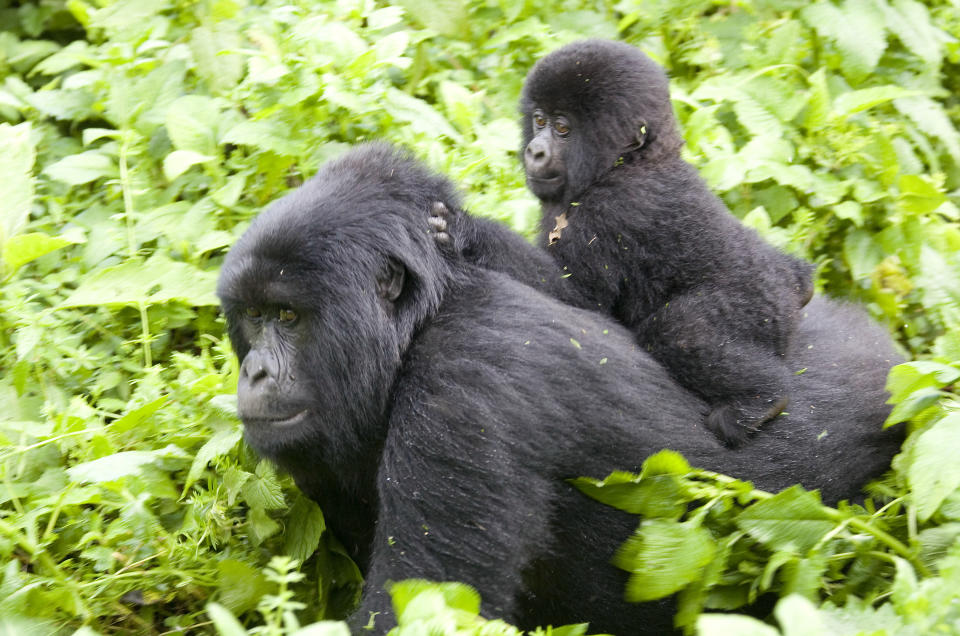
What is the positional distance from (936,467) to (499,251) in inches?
57.5

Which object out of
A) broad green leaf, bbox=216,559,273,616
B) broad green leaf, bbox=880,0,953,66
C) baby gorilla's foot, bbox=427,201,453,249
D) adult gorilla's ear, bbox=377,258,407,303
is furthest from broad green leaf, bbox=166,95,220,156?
Answer: broad green leaf, bbox=880,0,953,66

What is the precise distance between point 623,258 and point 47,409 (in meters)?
2.08

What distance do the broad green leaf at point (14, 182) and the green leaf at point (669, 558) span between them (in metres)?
2.78

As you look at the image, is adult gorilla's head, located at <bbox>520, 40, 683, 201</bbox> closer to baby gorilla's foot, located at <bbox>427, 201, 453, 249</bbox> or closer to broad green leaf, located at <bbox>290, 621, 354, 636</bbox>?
baby gorilla's foot, located at <bbox>427, 201, 453, 249</bbox>

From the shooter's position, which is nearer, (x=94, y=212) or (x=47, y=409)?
(x=47, y=409)

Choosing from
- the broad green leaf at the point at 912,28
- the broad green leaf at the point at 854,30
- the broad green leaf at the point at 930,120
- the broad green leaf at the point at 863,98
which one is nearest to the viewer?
the broad green leaf at the point at 863,98

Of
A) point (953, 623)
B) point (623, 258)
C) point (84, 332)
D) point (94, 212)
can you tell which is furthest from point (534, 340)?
point (94, 212)

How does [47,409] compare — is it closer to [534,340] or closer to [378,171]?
[378,171]

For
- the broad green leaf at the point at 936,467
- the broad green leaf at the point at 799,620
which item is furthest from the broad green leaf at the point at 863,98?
the broad green leaf at the point at 799,620

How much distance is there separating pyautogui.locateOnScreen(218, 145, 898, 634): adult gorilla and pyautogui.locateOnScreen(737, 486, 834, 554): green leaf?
0.34 m

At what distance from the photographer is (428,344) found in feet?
10.2

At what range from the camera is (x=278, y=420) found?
308 cm

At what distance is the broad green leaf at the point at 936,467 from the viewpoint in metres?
2.76

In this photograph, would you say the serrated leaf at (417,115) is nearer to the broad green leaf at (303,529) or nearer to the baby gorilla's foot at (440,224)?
the baby gorilla's foot at (440,224)
